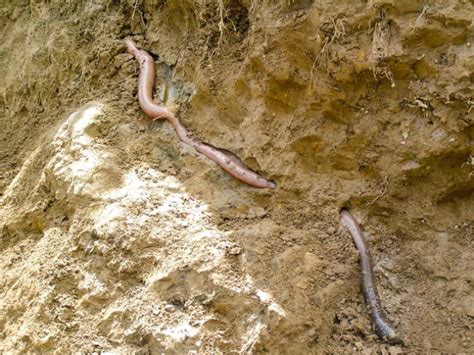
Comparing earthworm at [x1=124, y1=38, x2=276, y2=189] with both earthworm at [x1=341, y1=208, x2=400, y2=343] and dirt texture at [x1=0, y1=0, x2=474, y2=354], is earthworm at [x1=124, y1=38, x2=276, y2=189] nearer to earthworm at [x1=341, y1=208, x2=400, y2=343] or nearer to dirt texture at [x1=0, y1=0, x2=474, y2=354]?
dirt texture at [x1=0, y1=0, x2=474, y2=354]

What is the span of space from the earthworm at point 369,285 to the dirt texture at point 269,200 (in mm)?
65

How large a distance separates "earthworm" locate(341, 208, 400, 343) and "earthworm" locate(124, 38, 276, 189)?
64cm

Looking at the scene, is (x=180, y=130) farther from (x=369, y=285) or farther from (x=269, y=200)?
(x=369, y=285)

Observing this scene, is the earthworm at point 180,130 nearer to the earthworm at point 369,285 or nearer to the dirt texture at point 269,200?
the dirt texture at point 269,200

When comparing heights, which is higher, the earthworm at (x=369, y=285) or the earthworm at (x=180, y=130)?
the earthworm at (x=180, y=130)

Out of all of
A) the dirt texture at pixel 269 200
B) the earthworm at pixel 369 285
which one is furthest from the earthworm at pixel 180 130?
the earthworm at pixel 369 285

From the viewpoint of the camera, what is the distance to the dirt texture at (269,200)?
3.68m

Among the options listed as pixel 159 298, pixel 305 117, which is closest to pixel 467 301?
pixel 305 117

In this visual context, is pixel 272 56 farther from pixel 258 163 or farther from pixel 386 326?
pixel 386 326

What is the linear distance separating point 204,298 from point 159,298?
0.31 meters

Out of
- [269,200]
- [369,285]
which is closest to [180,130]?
[269,200]

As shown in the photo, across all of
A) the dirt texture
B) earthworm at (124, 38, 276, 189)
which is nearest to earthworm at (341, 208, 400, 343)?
the dirt texture

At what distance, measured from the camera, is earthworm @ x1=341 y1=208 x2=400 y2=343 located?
376 centimetres

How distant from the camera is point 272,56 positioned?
423 centimetres
